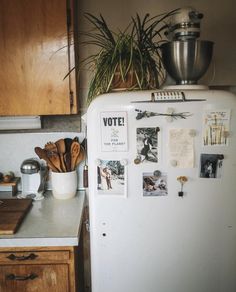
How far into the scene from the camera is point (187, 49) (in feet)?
3.97

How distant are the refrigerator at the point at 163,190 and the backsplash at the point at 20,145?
676 millimetres

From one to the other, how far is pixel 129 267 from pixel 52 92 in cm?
87

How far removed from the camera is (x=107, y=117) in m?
1.09

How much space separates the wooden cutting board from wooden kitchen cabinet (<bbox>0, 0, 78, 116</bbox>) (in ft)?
1.62

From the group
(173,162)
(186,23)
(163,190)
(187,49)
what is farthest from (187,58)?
(163,190)

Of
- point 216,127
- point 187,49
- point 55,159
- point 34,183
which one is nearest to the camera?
point 216,127

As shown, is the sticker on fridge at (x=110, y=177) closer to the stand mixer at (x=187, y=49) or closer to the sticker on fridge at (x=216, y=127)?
the sticker on fridge at (x=216, y=127)

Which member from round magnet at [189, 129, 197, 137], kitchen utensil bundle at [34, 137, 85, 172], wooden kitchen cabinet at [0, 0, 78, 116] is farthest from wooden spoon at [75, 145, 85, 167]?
round magnet at [189, 129, 197, 137]

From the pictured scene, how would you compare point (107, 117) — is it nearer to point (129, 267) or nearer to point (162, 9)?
point (129, 267)

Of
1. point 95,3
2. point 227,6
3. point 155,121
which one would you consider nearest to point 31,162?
point 155,121

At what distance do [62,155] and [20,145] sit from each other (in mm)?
323

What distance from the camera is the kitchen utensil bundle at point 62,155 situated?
1621 mm

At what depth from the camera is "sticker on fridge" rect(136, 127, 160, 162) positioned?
1079 millimetres

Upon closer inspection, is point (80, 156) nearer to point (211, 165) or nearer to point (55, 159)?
point (55, 159)
